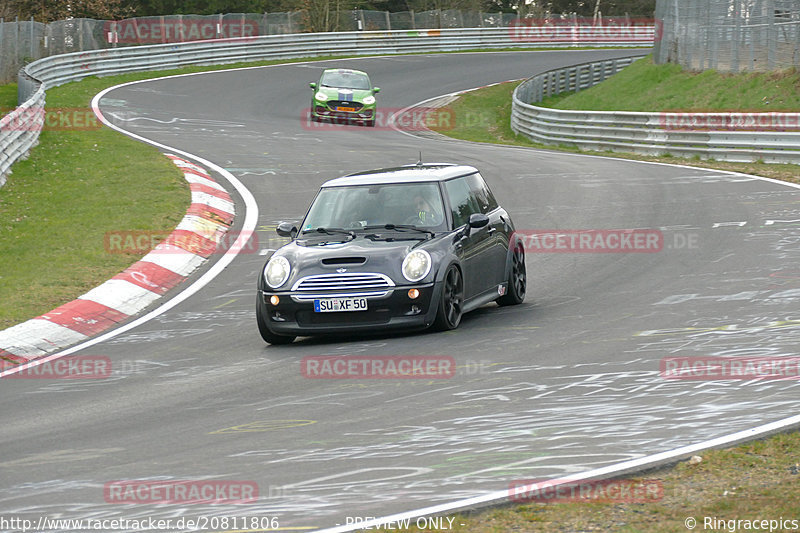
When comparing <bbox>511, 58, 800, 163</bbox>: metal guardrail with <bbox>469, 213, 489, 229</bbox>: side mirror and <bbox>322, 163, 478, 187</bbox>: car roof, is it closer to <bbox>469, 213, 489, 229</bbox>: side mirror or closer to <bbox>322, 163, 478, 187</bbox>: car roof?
<bbox>322, 163, 478, 187</bbox>: car roof

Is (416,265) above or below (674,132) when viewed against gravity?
above

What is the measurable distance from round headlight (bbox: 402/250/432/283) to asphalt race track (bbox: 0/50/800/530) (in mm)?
569

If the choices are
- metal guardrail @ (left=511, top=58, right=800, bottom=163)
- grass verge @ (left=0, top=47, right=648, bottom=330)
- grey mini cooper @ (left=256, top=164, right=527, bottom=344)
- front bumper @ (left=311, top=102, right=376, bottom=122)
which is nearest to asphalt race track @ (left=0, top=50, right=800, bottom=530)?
grey mini cooper @ (left=256, top=164, right=527, bottom=344)

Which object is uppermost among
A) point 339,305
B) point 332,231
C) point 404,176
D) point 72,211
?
point 404,176

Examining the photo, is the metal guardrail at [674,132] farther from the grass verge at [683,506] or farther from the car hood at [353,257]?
the grass verge at [683,506]

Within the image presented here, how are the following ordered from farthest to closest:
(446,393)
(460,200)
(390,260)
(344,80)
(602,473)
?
(344,80), (460,200), (390,260), (446,393), (602,473)

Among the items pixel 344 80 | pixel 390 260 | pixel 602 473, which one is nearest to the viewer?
pixel 602 473

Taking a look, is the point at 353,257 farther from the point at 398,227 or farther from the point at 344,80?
the point at 344,80

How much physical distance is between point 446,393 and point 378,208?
3574mm

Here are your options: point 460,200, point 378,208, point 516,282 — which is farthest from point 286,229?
point 516,282

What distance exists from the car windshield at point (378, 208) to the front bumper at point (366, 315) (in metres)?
1.11

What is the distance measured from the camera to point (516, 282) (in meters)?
12.1

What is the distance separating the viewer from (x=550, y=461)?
6227 mm

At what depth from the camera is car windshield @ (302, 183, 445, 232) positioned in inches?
441
